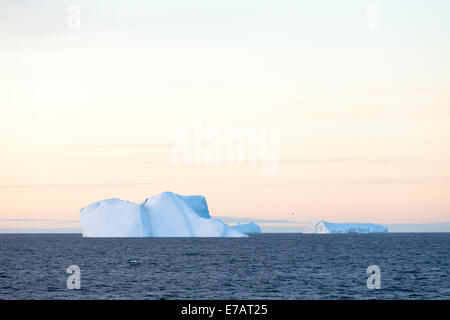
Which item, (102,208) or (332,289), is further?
(102,208)

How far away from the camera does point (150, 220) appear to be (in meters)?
149

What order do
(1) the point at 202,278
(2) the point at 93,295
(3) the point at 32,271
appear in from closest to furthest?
1. (2) the point at 93,295
2. (1) the point at 202,278
3. (3) the point at 32,271

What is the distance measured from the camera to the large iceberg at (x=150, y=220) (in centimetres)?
14300

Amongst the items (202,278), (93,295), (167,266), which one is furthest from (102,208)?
(93,295)

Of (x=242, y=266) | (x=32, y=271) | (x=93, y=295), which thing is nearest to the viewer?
Answer: (x=93, y=295)

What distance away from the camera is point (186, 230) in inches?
5910

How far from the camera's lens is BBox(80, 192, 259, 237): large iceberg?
143000mm

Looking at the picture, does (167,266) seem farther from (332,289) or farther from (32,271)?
(332,289)

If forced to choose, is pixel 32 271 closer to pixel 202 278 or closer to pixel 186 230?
pixel 202 278
